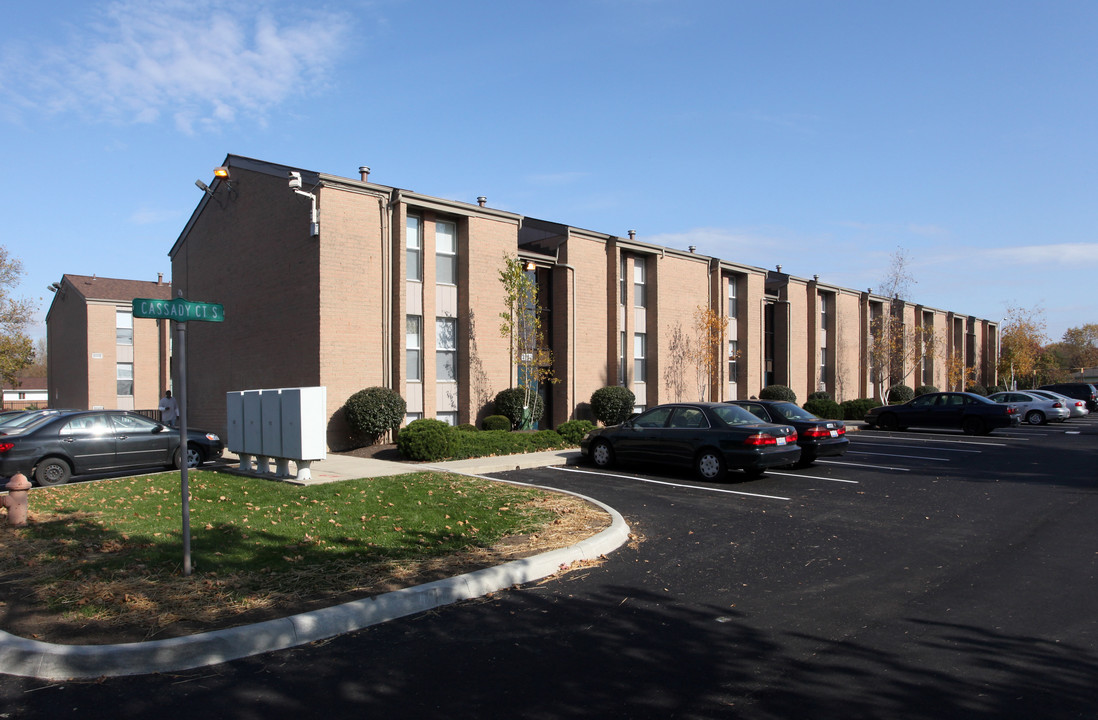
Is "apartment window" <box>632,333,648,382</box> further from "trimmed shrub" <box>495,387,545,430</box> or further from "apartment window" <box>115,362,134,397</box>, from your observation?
"apartment window" <box>115,362,134,397</box>

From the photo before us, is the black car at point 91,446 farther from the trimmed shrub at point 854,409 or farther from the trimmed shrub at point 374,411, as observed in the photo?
the trimmed shrub at point 854,409

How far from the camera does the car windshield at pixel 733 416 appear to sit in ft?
41.3

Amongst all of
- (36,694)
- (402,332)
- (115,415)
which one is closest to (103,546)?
(36,694)

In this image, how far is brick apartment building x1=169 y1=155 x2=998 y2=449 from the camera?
17141mm

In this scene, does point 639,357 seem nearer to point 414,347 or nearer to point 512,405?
point 512,405

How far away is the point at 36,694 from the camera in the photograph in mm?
4223

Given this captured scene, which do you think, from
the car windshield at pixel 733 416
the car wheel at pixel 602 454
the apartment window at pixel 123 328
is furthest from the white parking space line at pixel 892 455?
the apartment window at pixel 123 328

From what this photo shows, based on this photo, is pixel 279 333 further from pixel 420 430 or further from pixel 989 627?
pixel 989 627

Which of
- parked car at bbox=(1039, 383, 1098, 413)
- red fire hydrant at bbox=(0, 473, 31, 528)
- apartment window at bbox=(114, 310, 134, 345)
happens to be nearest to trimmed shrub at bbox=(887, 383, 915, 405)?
parked car at bbox=(1039, 383, 1098, 413)

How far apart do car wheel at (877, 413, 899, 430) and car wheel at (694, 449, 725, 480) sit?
16785 millimetres

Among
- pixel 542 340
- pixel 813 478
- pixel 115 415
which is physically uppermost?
pixel 542 340

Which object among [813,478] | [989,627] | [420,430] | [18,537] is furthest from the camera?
[420,430]

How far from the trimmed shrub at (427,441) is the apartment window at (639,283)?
11.6 m

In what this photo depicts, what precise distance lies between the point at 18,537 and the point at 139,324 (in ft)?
105
